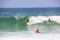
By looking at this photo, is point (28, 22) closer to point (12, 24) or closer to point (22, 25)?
point (22, 25)

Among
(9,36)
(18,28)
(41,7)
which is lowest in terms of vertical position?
(9,36)

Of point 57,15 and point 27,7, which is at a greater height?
point 27,7

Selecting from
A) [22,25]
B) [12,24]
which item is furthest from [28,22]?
[12,24]

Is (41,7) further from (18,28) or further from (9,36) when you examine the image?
(9,36)

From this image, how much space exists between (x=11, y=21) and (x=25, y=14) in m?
0.21

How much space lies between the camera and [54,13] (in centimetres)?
137

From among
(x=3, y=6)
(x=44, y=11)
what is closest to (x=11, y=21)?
(x=3, y=6)

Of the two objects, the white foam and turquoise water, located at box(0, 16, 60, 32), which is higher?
the white foam

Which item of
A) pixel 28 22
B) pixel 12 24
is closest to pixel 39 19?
pixel 28 22

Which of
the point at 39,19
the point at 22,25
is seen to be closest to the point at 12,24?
the point at 22,25

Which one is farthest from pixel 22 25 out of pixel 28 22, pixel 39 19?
pixel 39 19

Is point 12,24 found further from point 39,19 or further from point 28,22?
point 39,19

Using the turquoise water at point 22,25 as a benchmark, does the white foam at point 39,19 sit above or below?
above

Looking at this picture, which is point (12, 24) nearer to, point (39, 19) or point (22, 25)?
point (22, 25)
